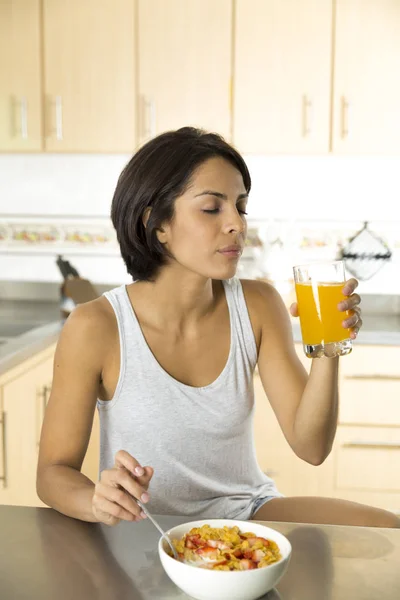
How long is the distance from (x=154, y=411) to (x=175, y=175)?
Result: 448 millimetres

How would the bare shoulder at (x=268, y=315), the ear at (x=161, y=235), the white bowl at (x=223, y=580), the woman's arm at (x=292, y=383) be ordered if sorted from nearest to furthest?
the white bowl at (x=223, y=580) → the woman's arm at (x=292, y=383) → the ear at (x=161, y=235) → the bare shoulder at (x=268, y=315)

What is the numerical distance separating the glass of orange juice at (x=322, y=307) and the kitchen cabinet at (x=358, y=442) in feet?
5.75

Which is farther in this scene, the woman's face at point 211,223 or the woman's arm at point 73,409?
the woman's face at point 211,223

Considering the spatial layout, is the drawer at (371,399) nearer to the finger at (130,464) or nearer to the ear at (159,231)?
the ear at (159,231)

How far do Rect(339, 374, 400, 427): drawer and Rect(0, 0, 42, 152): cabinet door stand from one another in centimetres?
163

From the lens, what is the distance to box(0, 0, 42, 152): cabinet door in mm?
3240

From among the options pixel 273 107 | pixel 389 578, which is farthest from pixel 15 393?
pixel 389 578

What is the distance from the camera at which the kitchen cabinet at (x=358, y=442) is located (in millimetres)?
3051

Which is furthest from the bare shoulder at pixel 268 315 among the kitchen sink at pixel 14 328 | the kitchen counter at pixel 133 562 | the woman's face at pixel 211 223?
the kitchen sink at pixel 14 328

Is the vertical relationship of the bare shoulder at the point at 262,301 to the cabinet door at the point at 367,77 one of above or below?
below

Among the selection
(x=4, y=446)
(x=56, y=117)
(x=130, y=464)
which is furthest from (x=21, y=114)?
(x=130, y=464)

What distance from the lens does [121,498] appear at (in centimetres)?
104

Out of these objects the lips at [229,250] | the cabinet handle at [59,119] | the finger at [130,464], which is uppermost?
the cabinet handle at [59,119]

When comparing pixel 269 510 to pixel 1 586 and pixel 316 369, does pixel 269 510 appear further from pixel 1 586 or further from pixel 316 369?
pixel 1 586
